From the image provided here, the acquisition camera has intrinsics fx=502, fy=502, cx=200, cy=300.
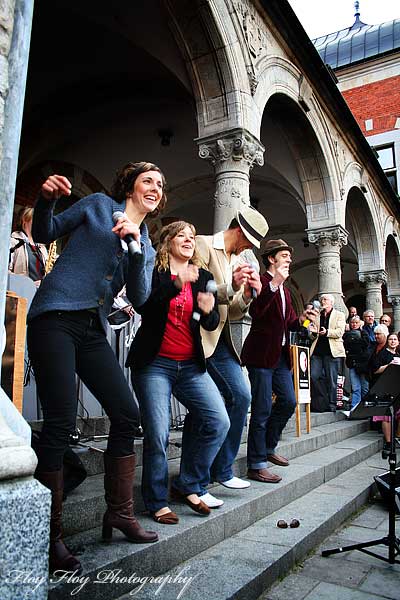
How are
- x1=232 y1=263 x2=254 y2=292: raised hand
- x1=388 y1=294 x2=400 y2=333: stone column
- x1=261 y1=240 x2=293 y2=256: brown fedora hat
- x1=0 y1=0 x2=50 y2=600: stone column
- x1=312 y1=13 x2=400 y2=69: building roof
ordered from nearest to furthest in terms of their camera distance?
x1=0 y1=0 x2=50 y2=600: stone column, x1=232 y1=263 x2=254 y2=292: raised hand, x1=261 y1=240 x2=293 y2=256: brown fedora hat, x1=388 y1=294 x2=400 y2=333: stone column, x1=312 y1=13 x2=400 y2=69: building roof

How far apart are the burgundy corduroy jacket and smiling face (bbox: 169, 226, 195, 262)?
116cm

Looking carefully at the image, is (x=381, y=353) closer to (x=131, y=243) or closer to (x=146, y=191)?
(x=146, y=191)

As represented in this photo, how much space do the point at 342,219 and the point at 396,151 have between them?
12.2 m

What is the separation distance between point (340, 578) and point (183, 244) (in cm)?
215

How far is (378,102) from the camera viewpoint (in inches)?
814

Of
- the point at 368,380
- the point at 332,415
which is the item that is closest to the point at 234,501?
the point at 332,415

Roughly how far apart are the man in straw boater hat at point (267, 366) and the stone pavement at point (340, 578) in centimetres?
78

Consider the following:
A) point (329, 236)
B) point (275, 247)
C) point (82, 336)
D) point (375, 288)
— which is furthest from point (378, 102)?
point (82, 336)

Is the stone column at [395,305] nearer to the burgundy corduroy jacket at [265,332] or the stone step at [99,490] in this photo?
the stone step at [99,490]

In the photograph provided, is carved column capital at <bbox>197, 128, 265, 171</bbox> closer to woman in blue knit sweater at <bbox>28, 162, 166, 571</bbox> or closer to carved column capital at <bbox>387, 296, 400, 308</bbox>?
woman in blue knit sweater at <bbox>28, 162, 166, 571</bbox>

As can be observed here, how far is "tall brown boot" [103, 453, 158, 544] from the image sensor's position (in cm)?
231

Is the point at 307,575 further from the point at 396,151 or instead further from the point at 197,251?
the point at 396,151

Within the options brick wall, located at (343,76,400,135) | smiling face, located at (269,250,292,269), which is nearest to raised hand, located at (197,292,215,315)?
smiling face, located at (269,250,292,269)

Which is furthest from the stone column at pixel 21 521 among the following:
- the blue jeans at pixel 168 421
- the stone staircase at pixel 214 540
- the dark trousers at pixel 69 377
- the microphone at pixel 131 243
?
the blue jeans at pixel 168 421
